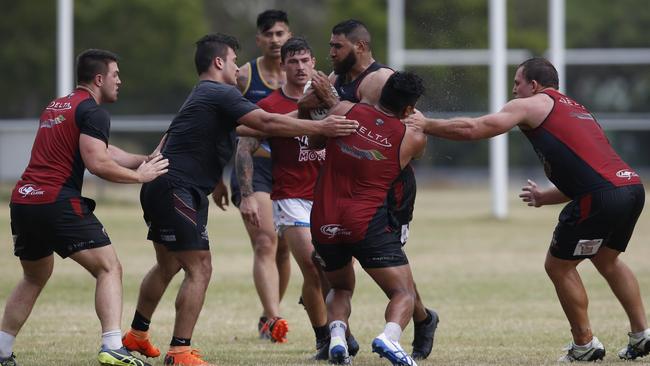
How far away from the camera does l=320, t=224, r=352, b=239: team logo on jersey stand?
8.12 meters

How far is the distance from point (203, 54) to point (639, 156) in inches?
1664

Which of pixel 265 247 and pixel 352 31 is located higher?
pixel 352 31

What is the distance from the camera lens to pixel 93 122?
8.09 metres

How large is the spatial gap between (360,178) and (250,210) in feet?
6.83

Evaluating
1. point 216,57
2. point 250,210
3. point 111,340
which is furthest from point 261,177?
point 111,340

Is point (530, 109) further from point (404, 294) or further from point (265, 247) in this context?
point (265, 247)

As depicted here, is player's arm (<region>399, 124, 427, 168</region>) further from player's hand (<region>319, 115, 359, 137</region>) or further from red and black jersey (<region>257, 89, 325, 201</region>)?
red and black jersey (<region>257, 89, 325, 201</region>)

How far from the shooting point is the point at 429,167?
2037 inches

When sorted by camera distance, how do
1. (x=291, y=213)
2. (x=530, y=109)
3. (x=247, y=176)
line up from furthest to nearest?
(x=247, y=176) → (x=291, y=213) → (x=530, y=109)

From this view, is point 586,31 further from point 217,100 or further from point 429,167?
point 217,100

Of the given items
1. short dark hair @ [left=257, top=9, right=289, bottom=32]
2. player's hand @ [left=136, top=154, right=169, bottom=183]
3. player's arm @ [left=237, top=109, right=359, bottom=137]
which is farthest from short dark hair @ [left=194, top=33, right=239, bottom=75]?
short dark hair @ [left=257, top=9, right=289, bottom=32]

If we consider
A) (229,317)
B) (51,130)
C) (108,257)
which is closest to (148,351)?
(108,257)

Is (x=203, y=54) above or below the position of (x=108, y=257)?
above

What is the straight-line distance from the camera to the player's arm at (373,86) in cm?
837
